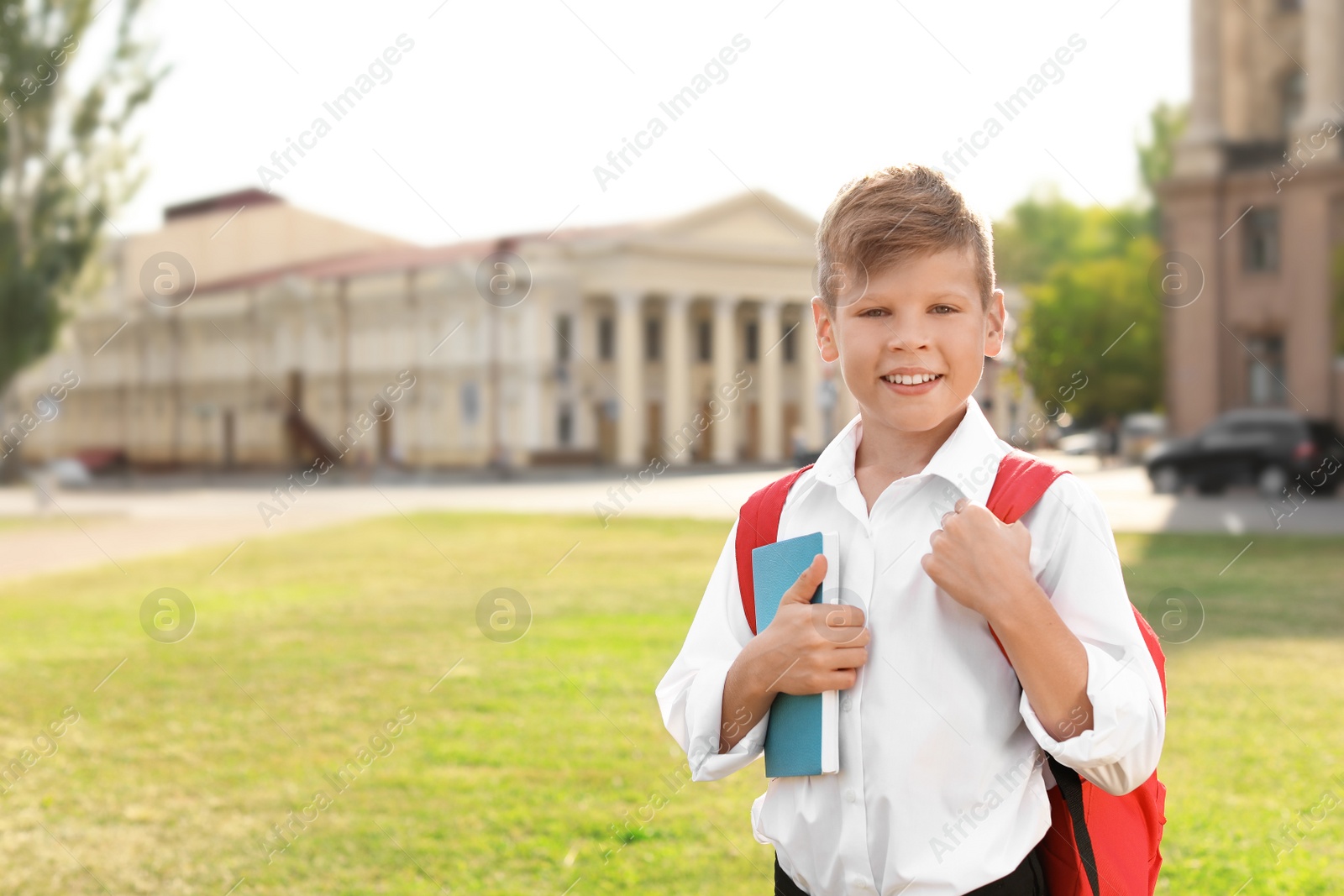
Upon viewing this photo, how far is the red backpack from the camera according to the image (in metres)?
1.82

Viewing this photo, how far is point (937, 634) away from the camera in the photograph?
181cm

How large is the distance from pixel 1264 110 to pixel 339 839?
38079 millimetres

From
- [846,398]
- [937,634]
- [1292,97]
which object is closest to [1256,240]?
[1292,97]

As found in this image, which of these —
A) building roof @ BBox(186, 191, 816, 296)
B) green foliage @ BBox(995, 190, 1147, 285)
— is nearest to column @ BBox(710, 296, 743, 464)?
building roof @ BBox(186, 191, 816, 296)

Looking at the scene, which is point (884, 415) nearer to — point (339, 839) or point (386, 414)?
point (339, 839)

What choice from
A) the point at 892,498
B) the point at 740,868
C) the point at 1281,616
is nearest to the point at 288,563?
the point at 1281,616

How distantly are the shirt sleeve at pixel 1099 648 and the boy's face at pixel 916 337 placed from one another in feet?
0.69

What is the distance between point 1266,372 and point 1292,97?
9079mm

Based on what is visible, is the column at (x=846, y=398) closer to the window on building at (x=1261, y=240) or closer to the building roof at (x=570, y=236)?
the window on building at (x=1261, y=240)

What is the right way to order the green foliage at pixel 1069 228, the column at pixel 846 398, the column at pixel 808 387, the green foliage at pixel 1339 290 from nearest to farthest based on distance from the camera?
1. the column at pixel 846 398
2. the green foliage at pixel 1339 290
3. the green foliage at pixel 1069 228
4. the column at pixel 808 387


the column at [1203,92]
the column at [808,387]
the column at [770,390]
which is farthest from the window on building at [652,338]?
the column at [1203,92]

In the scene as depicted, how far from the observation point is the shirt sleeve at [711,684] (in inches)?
76.8

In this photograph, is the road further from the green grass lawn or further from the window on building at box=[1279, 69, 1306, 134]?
the window on building at box=[1279, 69, 1306, 134]

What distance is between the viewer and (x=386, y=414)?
191ft
